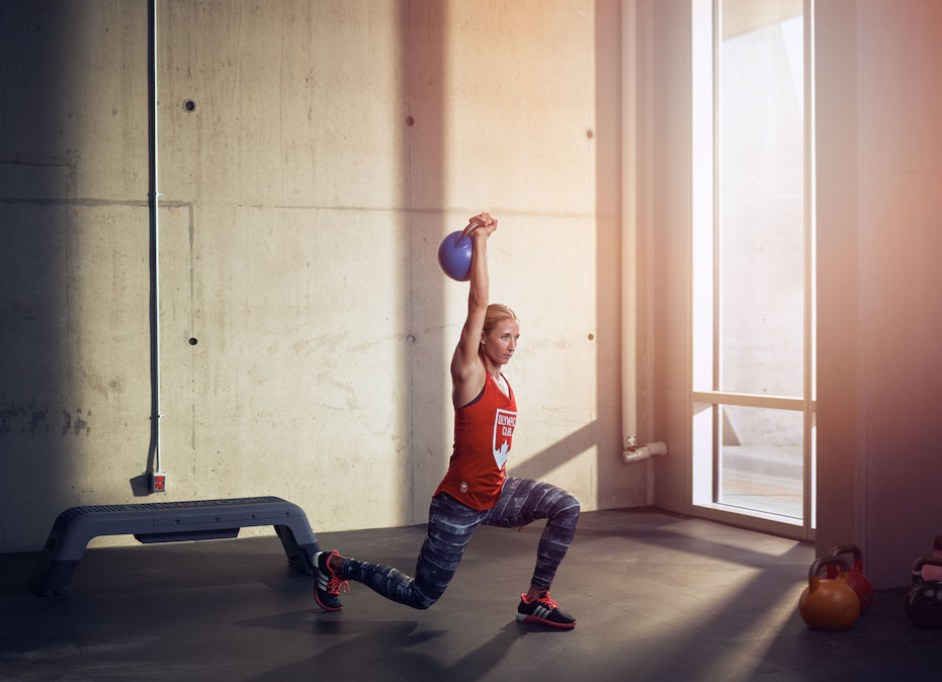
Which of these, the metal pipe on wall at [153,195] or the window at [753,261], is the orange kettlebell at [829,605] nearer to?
the window at [753,261]

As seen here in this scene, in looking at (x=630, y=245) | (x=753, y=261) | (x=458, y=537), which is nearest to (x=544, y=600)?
(x=458, y=537)

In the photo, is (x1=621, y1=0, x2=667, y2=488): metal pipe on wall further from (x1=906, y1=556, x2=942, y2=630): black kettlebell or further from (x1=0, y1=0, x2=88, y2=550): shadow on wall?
(x1=0, y1=0, x2=88, y2=550): shadow on wall

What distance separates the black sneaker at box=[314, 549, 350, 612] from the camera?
14.5 feet

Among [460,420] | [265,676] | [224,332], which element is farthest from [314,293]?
[265,676]

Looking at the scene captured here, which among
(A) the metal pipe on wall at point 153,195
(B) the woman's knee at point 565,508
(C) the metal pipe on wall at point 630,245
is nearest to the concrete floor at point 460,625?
(B) the woman's knee at point 565,508

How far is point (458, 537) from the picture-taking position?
401 cm

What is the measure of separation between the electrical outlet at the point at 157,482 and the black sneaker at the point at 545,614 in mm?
2622

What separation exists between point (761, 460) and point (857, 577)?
8.05 ft

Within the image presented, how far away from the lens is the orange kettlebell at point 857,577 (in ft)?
14.2

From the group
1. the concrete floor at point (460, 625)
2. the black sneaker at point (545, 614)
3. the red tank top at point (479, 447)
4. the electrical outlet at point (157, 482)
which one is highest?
the red tank top at point (479, 447)

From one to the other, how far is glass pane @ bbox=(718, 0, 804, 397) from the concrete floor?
126cm

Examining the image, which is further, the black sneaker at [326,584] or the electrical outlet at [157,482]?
the electrical outlet at [157,482]

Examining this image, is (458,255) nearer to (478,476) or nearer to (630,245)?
(478,476)

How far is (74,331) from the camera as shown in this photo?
590 centimetres
